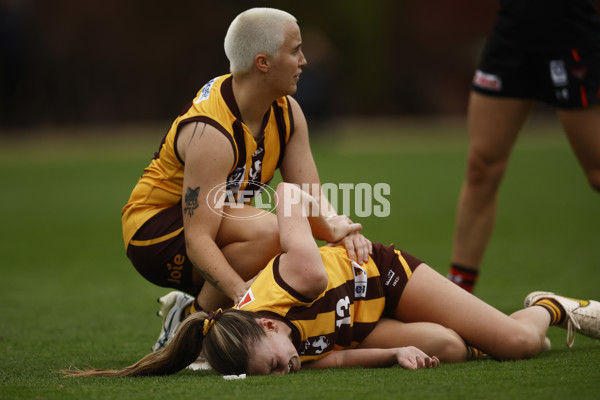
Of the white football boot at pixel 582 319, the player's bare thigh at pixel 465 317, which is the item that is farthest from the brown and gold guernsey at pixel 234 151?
the white football boot at pixel 582 319

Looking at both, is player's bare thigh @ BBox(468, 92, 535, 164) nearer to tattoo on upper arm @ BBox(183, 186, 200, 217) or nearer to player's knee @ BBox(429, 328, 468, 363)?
player's knee @ BBox(429, 328, 468, 363)

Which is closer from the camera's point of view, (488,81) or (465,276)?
(488,81)

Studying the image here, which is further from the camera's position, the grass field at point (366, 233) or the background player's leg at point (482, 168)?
the background player's leg at point (482, 168)

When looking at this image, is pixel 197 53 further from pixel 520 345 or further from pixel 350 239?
pixel 520 345

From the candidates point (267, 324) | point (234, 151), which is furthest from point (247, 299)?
point (234, 151)

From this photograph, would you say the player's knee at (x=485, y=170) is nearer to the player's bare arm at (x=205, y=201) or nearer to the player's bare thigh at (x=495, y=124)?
the player's bare thigh at (x=495, y=124)

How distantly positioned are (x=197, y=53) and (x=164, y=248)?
24.9 m

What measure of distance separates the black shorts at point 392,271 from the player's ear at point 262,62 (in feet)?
3.17

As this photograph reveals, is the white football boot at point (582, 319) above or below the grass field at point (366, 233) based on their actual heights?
above

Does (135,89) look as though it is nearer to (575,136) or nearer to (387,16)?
(387,16)

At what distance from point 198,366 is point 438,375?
42.9 inches

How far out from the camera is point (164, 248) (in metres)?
4.23

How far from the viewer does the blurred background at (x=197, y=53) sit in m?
25.5

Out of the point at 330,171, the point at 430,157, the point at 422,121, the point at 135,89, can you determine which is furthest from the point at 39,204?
the point at 422,121
